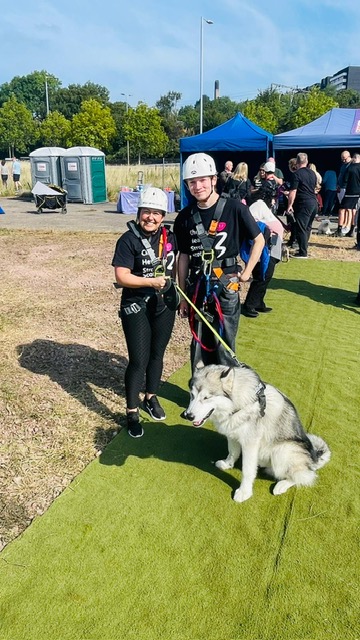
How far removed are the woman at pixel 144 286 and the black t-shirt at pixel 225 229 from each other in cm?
15

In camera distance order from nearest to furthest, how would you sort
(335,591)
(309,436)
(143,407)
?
(335,591) → (309,436) → (143,407)

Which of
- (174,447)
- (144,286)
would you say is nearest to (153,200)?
(144,286)

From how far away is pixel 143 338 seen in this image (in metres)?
3.48

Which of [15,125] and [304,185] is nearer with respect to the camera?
[304,185]

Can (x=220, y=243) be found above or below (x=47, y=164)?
below

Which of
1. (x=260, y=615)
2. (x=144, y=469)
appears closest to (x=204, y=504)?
(x=144, y=469)

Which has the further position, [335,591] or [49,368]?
[49,368]

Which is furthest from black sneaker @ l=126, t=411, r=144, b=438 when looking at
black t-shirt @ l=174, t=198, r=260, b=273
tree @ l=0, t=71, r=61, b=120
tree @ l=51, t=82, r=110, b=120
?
tree @ l=0, t=71, r=61, b=120

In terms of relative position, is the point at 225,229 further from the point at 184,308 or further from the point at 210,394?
the point at 210,394

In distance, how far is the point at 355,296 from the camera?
7.77 metres

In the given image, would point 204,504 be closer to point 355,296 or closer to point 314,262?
point 355,296

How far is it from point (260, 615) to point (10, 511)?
168cm

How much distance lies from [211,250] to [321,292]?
17.0 feet

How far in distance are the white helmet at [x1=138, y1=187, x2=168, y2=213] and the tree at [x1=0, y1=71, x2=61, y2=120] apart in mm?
106126
